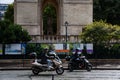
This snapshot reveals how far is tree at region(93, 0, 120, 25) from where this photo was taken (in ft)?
229

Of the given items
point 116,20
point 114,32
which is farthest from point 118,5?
point 114,32

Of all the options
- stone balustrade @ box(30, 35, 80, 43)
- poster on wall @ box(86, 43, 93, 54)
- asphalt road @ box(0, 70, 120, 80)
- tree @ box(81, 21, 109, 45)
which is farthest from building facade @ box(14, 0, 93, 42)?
Answer: asphalt road @ box(0, 70, 120, 80)

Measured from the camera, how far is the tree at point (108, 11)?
6975cm

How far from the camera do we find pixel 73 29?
49.8m

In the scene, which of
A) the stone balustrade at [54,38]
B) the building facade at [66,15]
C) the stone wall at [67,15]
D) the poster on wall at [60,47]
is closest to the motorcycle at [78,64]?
the poster on wall at [60,47]

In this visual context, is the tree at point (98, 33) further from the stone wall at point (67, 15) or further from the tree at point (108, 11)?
the tree at point (108, 11)

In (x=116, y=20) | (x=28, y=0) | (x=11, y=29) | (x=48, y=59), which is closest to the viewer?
(x=48, y=59)

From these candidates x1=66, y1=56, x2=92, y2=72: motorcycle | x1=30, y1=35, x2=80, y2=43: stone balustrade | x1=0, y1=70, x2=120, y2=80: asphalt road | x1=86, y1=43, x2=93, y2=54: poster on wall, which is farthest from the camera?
x1=30, y1=35, x2=80, y2=43: stone balustrade

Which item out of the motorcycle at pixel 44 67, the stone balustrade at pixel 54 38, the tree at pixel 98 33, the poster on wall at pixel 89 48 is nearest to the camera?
the motorcycle at pixel 44 67

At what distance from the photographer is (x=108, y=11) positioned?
7000 cm

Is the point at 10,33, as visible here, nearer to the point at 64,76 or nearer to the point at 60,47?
the point at 60,47

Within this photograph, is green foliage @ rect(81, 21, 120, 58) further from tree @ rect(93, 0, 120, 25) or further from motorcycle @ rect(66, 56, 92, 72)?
tree @ rect(93, 0, 120, 25)

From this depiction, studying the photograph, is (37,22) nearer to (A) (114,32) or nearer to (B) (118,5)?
(A) (114,32)

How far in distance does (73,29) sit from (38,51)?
39.0ft
